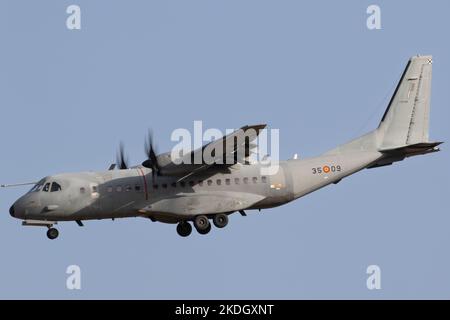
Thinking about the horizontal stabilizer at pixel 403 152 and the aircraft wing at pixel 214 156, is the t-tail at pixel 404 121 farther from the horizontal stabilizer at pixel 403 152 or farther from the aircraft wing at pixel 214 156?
the aircraft wing at pixel 214 156

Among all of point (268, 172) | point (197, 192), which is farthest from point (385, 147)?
point (197, 192)

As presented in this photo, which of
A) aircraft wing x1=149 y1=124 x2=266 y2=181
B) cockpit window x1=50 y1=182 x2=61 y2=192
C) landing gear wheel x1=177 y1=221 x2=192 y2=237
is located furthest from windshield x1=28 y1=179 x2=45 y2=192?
landing gear wheel x1=177 y1=221 x2=192 y2=237

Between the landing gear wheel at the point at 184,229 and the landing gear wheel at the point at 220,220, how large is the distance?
132cm

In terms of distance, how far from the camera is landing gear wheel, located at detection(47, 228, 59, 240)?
35.7 metres

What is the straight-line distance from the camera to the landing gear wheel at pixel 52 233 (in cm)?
3566

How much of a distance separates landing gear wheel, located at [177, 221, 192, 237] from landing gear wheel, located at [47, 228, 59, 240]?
4530 millimetres

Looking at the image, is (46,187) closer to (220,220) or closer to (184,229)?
(184,229)

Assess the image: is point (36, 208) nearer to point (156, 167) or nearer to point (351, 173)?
point (156, 167)

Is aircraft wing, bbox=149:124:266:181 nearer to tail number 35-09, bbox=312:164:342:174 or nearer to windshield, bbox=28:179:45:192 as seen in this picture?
tail number 35-09, bbox=312:164:342:174

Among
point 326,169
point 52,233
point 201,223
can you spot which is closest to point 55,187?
point 52,233

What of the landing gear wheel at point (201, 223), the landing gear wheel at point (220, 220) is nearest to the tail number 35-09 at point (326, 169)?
the landing gear wheel at point (220, 220)

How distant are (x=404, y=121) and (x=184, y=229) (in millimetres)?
9617

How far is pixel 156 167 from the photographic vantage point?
35125mm

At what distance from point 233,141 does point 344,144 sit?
5922mm
